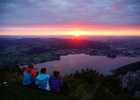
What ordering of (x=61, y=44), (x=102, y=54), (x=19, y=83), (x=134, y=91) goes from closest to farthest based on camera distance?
1. (x=19, y=83)
2. (x=134, y=91)
3. (x=102, y=54)
4. (x=61, y=44)

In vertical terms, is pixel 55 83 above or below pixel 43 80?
below

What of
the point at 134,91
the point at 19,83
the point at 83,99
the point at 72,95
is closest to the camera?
the point at 83,99

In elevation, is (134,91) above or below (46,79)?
below

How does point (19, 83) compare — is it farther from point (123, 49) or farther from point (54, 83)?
point (123, 49)

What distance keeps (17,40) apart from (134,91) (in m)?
28.7

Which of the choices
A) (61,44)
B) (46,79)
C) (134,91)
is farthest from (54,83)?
(61,44)

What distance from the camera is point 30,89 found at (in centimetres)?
843

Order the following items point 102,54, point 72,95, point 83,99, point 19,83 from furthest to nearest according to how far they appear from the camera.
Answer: point 102,54 < point 19,83 < point 72,95 < point 83,99

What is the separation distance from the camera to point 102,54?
106 ft

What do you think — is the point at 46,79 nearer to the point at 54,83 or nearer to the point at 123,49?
the point at 54,83

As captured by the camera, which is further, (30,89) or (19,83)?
(19,83)

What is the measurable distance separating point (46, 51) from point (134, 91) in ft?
78.9

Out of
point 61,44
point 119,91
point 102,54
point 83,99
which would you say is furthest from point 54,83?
point 61,44

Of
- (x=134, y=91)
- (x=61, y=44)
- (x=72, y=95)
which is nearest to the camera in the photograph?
(x=72, y=95)
